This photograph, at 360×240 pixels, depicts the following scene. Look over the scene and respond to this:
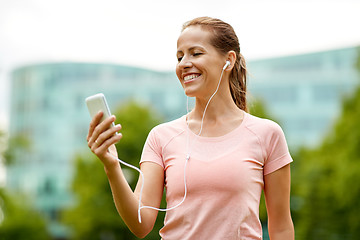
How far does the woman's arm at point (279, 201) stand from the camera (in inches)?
96.8

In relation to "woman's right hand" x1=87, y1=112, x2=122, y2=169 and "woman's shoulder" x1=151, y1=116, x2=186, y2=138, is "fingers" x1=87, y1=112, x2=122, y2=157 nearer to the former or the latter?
"woman's right hand" x1=87, y1=112, x2=122, y2=169

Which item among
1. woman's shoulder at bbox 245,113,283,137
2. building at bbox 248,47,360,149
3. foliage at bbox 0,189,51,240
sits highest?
woman's shoulder at bbox 245,113,283,137

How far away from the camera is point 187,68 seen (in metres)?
2.57

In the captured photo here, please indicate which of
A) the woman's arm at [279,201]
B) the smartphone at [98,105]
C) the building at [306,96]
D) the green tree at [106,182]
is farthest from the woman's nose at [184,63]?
the building at [306,96]

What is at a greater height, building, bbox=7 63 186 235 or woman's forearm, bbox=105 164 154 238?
woman's forearm, bbox=105 164 154 238

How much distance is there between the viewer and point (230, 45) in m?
2.68

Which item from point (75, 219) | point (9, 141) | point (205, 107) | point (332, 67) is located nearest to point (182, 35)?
point (205, 107)

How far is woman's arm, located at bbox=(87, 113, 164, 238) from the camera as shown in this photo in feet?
7.00

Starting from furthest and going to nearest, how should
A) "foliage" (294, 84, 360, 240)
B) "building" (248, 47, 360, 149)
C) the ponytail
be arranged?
"building" (248, 47, 360, 149) < "foliage" (294, 84, 360, 240) < the ponytail

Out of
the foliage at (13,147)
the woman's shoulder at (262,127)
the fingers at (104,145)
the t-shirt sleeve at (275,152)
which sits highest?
the fingers at (104,145)

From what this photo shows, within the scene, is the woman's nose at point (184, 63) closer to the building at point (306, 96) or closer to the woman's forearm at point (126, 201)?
the woman's forearm at point (126, 201)

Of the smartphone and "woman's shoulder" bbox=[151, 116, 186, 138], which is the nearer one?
the smartphone

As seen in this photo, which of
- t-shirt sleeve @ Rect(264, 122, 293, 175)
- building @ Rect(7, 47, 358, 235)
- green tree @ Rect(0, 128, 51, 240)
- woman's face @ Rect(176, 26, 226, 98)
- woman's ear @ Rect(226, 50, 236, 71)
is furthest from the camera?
building @ Rect(7, 47, 358, 235)

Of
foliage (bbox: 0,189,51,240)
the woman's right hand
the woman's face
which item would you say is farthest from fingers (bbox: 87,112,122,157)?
foliage (bbox: 0,189,51,240)
